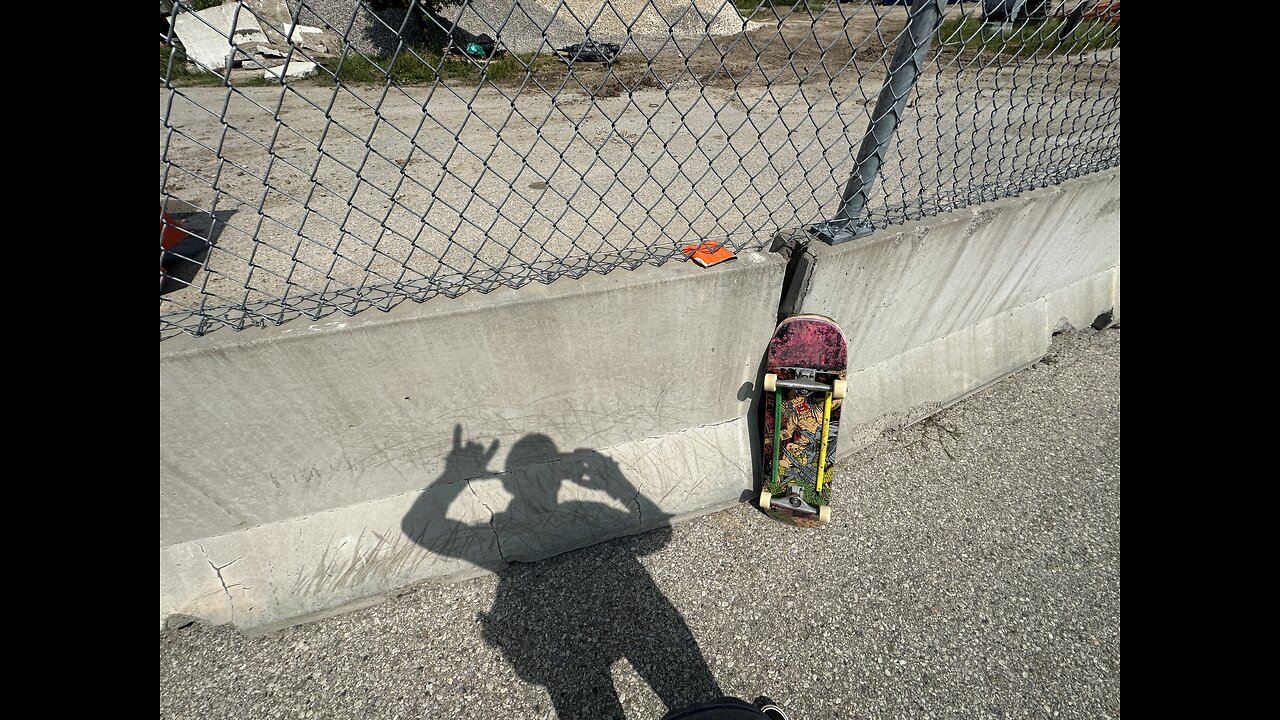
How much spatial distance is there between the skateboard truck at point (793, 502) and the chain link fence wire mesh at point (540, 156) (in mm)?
1377

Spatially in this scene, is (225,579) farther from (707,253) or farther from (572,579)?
(707,253)

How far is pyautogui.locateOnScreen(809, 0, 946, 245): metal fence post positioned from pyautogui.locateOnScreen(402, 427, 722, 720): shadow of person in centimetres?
163

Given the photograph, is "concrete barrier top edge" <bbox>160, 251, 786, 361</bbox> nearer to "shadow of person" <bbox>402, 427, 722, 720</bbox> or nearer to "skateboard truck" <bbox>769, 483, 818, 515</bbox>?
"shadow of person" <bbox>402, 427, 722, 720</bbox>

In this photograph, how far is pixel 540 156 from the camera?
270 inches

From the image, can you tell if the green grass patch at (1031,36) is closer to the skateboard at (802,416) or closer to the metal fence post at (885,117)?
the metal fence post at (885,117)

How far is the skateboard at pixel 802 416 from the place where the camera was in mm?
2518

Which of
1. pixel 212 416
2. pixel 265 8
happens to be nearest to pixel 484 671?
pixel 212 416

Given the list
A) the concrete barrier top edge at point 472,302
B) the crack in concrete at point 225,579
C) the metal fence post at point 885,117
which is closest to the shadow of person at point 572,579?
the concrete barrier top edge at point 472,302

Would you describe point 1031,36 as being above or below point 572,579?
above

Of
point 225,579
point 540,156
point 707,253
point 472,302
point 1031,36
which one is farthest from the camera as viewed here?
point 540,156

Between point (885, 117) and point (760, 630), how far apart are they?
2.34 meters

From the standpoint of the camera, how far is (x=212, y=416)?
1912 millimetres

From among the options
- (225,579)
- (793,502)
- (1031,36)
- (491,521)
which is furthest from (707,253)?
(225,579)

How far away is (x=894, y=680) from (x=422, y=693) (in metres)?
1.97
